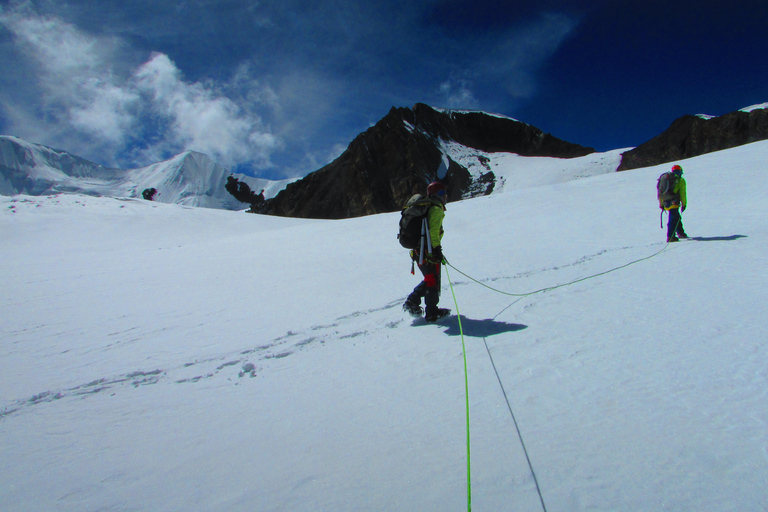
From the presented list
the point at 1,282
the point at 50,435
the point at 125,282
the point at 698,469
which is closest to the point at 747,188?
the point at 698,469

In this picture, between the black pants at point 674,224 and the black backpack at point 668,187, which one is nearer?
the black pants at point 674,224

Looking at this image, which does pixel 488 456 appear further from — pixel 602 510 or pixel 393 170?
pixel 393 170

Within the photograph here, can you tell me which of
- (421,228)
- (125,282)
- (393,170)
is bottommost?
(125,282)

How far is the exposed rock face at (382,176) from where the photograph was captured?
76.5 m

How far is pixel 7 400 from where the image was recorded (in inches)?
114

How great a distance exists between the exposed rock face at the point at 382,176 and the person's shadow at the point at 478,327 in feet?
227

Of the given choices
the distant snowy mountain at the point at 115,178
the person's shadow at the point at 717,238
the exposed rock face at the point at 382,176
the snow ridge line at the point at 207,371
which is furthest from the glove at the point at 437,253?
the distant snowy mountain at the point at 115,178

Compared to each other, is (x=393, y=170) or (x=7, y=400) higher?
(x=393, y=170)

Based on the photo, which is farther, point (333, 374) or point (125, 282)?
point (125, 282)

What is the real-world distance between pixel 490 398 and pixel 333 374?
136 cm

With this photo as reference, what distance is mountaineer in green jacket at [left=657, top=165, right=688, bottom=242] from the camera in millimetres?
7363

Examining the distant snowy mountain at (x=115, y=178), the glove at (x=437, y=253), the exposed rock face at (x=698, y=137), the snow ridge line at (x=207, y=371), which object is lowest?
the snow ridge line at (x=207, y=371)

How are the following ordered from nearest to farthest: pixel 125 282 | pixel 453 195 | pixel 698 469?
pixel 698 469 → pixel 125 282 → pixel 453 195

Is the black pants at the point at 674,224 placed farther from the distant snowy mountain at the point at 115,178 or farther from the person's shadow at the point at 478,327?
the distant snowy mountain at the point at 115,178
